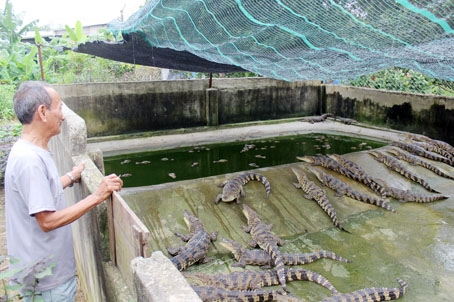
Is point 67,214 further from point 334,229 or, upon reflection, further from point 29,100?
point 334,229

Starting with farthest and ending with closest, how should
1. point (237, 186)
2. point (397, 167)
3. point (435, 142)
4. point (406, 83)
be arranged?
point (406, 83) < point (435, 142) < point (397, 167) < point (237, 186)

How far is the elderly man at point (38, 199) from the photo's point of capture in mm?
2061

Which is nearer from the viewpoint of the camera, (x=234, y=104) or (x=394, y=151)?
(x=394, y=151)

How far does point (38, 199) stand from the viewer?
202cm

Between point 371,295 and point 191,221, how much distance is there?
7.94 ft

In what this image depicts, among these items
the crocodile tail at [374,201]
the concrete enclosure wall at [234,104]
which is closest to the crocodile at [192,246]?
the crocodile tail at [374,201]

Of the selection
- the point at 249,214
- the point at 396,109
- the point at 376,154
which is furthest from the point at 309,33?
the point at 396,109

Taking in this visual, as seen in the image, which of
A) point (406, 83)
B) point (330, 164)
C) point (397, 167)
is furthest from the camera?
point (406, 83)

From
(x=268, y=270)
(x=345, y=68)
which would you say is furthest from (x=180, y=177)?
(x=345, y=68)

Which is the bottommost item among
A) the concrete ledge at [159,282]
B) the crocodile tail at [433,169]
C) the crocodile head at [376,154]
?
the crocodile tail at [433,169]

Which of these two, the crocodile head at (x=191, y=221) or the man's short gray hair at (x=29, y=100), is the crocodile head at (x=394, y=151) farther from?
the man's short gray hair at (x=29, y=100)

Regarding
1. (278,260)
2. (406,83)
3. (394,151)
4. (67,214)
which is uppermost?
(406,83)

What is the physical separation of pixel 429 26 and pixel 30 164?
3.08 metres

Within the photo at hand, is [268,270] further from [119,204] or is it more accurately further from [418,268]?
[119,204]
